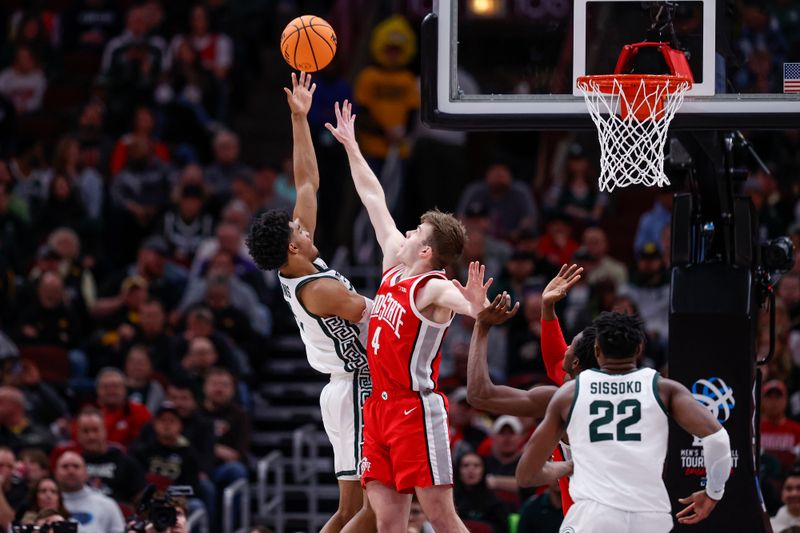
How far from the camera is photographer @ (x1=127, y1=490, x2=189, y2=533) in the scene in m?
9.75

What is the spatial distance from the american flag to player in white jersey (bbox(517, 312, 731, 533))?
95.2 inches

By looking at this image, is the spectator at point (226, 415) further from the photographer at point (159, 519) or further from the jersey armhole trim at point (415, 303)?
the jersey armhole trim at point (415, 303)

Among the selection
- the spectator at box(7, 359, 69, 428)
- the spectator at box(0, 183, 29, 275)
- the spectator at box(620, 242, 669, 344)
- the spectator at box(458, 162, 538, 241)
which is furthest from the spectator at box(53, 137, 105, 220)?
the spectator at box(620, 242, 669, 344)

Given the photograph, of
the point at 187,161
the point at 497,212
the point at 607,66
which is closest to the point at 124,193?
the point at 187,161

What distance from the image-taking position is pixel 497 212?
16047 mm

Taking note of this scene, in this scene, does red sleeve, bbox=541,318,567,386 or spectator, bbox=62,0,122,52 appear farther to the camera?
spectator, bbox=62,0,122,52

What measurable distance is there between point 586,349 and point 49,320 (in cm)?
813

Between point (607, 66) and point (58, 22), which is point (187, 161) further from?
point (607, 66)

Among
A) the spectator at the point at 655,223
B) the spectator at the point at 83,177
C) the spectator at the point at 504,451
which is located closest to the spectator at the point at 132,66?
the spectator at the point at 83,177

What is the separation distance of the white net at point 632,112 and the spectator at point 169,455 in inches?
200

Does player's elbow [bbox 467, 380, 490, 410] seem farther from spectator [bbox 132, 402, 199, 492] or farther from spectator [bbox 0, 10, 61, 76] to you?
spectator [bbox 0, 10, 61, 76]

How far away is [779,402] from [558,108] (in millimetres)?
4729

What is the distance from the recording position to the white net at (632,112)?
28.7 feet

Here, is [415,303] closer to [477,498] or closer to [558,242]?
[477,498]
